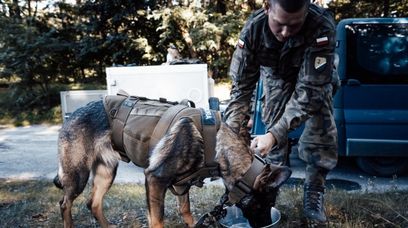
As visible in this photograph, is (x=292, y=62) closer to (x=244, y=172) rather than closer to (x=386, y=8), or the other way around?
(x=244, y=172)

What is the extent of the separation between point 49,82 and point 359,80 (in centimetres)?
1102

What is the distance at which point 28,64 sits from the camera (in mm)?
11602

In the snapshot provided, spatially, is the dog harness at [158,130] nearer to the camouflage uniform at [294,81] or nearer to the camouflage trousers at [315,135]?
the camouflage uniform at [294,81]

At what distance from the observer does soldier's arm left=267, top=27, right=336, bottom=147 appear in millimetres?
2201

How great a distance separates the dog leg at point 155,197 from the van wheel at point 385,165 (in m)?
3.50

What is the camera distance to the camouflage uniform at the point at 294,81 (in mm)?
2215

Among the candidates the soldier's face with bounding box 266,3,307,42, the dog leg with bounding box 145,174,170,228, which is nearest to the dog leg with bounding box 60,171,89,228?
the dog leg with bounding box 145,174,170,228

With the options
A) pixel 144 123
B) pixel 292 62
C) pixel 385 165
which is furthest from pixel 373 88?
pixel 144 123

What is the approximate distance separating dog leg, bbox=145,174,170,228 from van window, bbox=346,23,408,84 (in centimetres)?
323

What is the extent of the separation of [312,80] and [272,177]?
65 cm

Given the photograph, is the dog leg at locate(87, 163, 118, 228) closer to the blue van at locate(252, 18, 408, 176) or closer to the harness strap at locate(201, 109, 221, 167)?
the harness strap at locate(201, 109, 221, 167)

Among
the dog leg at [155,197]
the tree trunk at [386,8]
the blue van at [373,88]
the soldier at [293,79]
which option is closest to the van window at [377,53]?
the blue van at [373,88]

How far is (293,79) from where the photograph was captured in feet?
8.77

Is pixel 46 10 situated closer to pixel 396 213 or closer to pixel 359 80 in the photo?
pixel 359 80
